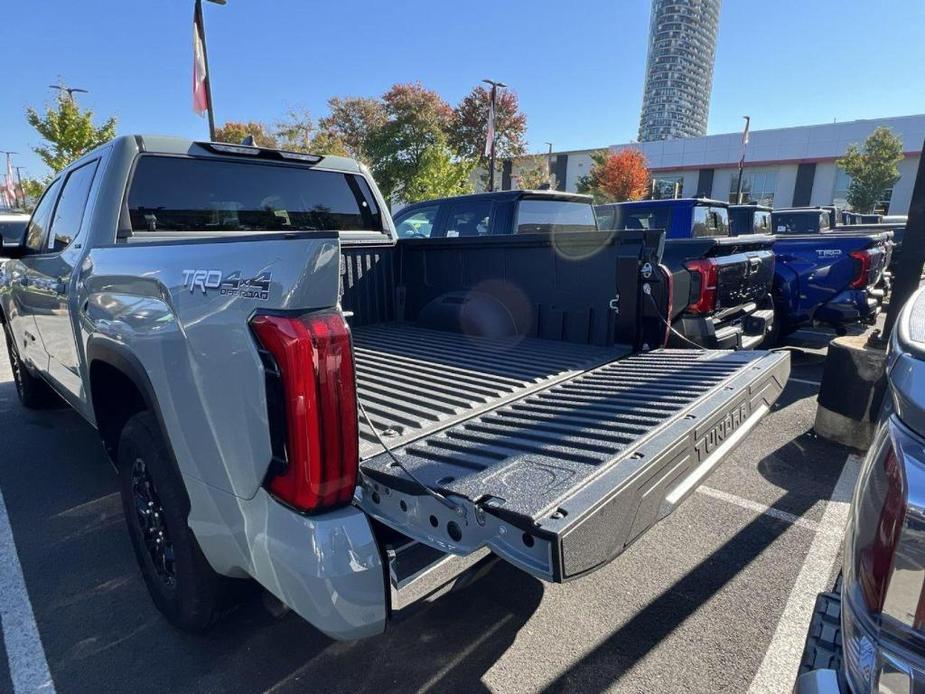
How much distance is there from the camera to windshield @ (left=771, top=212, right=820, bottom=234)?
13820 millimetres

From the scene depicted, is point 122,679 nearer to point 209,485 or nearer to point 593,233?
point 209,485

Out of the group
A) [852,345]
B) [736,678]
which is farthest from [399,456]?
[852,345]

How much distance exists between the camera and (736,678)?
2.16 meters

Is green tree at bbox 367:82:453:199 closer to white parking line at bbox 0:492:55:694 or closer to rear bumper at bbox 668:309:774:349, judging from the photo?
rear bumper at bbox 668:309:774:349

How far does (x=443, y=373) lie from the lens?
2.95m

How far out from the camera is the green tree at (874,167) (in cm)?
3238

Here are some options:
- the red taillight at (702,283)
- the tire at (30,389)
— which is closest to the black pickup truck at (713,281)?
the red taillight at (702,283)

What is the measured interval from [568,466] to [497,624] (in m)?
1.23

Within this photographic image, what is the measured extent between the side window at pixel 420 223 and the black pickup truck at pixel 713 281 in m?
2.70

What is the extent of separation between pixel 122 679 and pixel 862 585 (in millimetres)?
2556

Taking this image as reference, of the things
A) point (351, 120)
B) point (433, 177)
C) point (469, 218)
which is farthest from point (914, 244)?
point (351, 120)

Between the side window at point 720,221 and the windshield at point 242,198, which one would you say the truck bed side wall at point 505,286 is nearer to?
the windshield at point 242,198

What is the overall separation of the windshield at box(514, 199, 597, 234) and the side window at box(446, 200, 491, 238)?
1.37 ft

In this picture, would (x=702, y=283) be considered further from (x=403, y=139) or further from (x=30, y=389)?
(x=403, y=139)
